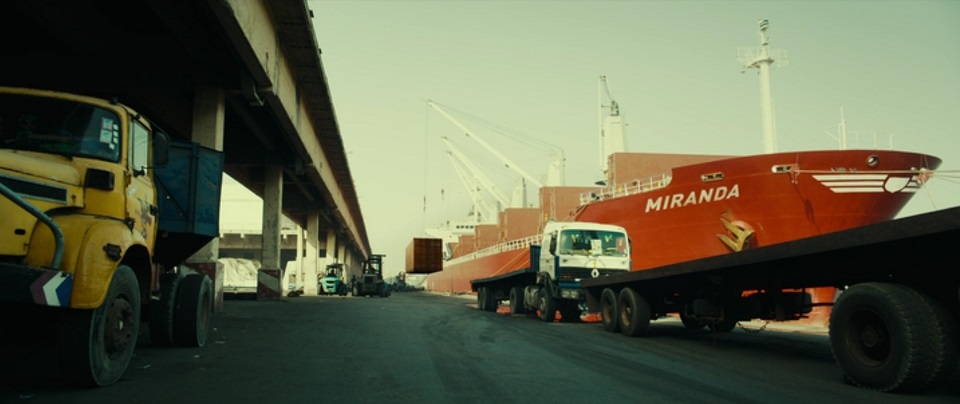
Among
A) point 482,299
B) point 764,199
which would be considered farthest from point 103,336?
point 482,299

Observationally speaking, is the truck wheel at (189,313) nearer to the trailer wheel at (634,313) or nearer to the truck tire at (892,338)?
the trailer wheel at (634,313)

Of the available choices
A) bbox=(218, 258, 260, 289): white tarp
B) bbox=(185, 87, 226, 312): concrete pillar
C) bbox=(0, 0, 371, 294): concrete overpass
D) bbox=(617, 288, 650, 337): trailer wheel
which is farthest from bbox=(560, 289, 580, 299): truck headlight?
bbox=(218, 258, 260, 289): white tarp

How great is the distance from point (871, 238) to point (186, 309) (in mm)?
8659

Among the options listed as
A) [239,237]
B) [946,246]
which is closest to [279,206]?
[946,246]

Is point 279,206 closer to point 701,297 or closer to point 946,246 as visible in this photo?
point 701,297

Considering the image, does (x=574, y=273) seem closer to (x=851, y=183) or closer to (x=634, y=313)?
(x=634, y=313)

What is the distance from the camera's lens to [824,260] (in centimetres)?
782

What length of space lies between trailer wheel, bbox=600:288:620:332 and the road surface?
4.70 ft

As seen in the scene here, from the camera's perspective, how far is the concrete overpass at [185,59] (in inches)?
522

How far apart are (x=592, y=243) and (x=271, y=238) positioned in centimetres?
1745

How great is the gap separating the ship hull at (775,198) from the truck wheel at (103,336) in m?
16.6

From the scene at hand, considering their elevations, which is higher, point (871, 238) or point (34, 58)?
point (34, 58)

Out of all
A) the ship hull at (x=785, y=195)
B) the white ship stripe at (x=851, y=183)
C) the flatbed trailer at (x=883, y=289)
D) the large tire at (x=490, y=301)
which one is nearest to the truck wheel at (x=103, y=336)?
the flatbed trailer at (x=883, y=289)

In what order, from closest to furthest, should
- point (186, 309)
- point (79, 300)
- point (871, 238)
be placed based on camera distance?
point (79, 300), point (871, 238), point (186, 309)
